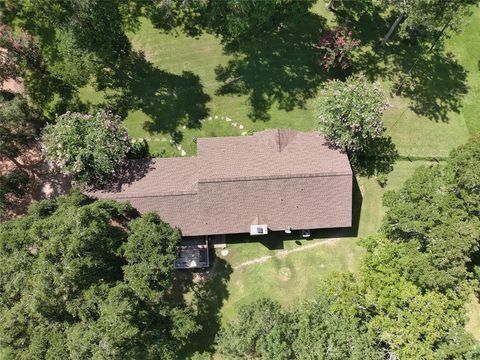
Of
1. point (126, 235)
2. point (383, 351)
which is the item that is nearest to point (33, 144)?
point (126, 235)

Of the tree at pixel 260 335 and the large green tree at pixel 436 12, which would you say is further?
the large green tree at pixel 436 12

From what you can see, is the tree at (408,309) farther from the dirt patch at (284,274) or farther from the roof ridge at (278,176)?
the dirt patch at (284,274)

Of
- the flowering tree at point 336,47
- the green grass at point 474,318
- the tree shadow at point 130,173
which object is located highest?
the flowering tree at point 336,47

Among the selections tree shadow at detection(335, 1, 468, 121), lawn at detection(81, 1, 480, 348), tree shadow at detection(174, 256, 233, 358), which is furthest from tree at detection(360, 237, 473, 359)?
tree shadow at detection(335, 1, 468, 121)

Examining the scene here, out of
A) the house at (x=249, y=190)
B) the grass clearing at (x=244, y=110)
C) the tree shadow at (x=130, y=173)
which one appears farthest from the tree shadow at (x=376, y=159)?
the tree shadow at (x=130, y=173)

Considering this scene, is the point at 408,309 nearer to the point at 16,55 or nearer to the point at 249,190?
the point at 249,190

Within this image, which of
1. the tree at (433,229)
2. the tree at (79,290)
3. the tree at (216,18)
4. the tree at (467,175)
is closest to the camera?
the tree at (79,290)

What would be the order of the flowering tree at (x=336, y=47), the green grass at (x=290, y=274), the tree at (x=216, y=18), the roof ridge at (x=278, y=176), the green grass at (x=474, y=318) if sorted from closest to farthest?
1. the roof ridge at (x=278, y=176)
2. the green grass at (x=474, y=318)
3. the green grass at (x=290, y=274)
4. the flowering tree at (x=336, y=47)
5. the tree at (x=216, y=18)

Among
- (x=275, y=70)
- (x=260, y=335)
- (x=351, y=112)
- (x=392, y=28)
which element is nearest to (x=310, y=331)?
(x=260, y=335)
